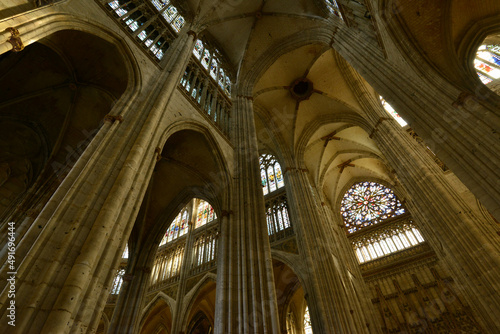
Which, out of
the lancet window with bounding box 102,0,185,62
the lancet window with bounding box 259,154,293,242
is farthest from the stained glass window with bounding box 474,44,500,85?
the lancet window with bounding box 102,0,185,62

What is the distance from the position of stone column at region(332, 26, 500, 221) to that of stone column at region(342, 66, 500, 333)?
2.89 metres

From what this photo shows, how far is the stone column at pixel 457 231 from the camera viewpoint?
18.0 ft

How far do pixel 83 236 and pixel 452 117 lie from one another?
6.10m

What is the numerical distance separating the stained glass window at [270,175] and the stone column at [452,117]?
29.1ft

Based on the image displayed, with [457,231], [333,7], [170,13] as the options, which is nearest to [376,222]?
[457,231]

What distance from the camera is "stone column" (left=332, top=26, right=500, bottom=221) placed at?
3.78 meters

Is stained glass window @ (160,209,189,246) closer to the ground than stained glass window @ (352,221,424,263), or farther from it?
farther from it

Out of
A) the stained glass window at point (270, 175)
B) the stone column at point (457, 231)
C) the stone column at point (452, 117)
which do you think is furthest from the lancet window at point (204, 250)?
the stone column at point (452, 117)

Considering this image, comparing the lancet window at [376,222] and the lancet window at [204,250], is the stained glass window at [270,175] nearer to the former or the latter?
the lancet window at [204,250]

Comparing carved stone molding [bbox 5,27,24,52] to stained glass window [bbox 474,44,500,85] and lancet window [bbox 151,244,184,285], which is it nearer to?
lancet window [bbox 151,244,184,285]

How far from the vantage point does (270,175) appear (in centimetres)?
1516

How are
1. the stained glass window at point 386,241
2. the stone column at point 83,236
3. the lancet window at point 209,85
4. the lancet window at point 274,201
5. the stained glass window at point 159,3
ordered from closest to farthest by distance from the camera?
the stone column at point 83,236 < the lancet window at point 209,85 < the stained glass window at point 159,3 < the lancet window at point 274,201 < the stained glass window at point 386,241

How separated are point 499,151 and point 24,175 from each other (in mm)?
12516

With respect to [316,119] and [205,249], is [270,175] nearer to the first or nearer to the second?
[316,119]
